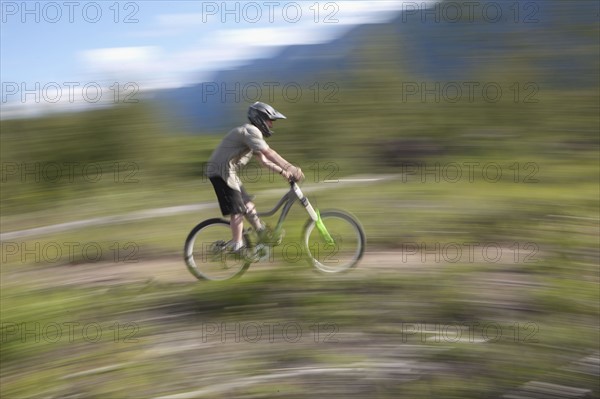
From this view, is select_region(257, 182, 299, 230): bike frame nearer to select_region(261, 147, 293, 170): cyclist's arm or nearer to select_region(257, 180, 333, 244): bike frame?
select_region(257, 180, 333, 244): bike frame

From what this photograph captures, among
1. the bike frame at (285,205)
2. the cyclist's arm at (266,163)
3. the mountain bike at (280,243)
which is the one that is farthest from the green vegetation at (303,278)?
the cyclist's arm at (266,163)

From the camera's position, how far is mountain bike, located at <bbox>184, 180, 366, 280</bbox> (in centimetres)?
675

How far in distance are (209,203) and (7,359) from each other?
6.84m

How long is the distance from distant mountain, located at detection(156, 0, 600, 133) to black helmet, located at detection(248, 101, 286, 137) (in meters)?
5.38

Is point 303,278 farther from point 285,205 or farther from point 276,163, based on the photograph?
point 276,163

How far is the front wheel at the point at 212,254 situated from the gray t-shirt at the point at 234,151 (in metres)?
0.46

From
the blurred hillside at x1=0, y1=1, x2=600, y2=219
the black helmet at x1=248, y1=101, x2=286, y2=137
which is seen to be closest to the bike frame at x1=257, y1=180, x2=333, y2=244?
the black helmet at x1=248, y1=101, x2=286, y2=137

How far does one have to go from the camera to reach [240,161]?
6.54 metres

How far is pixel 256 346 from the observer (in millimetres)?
5516

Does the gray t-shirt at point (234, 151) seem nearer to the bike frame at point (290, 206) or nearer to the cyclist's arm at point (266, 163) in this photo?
the cyclist's arm at point (266, 163)

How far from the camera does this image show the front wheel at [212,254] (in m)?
6.75

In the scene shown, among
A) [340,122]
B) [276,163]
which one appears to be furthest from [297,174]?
[340,122]

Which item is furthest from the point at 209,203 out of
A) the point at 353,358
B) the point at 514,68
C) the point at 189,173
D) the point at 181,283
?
the point at 514,68

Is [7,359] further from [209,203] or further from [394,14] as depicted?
[394,14]
